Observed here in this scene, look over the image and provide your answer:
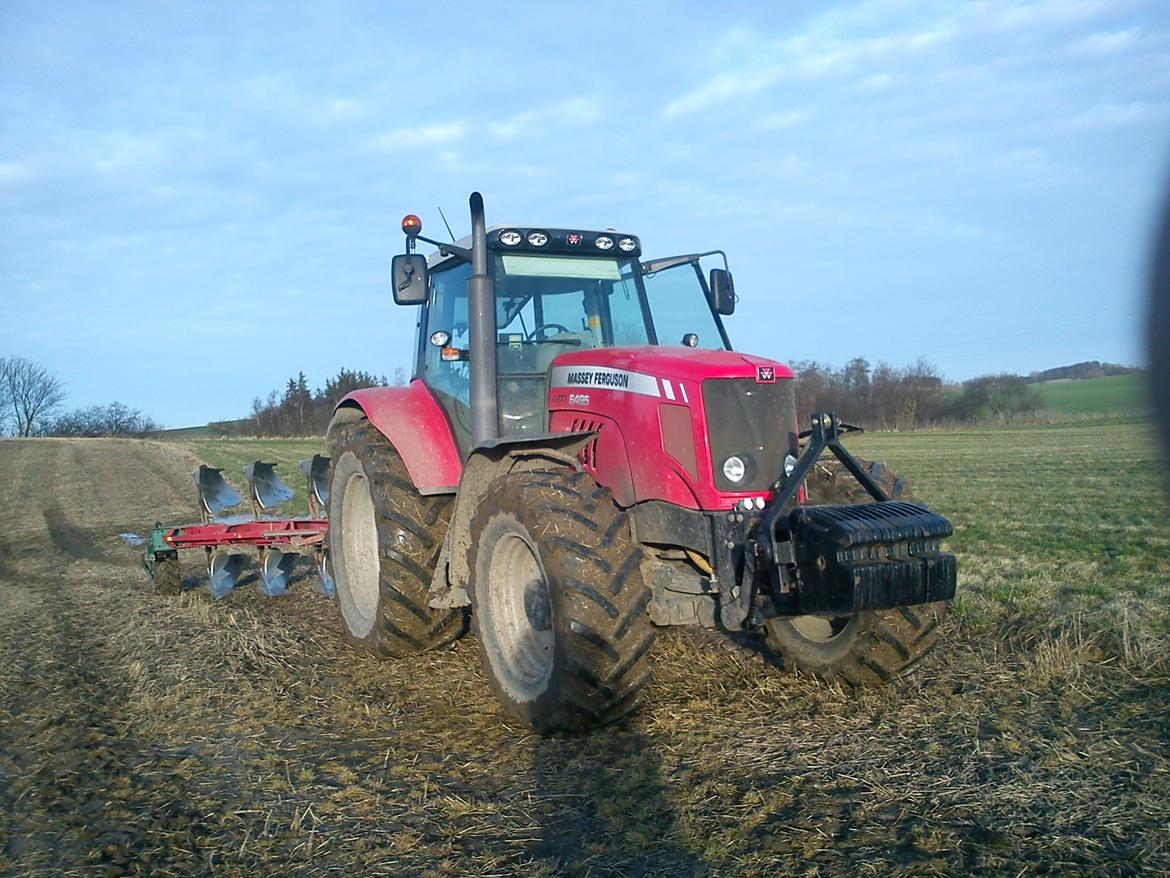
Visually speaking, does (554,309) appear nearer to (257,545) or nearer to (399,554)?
(399,554)

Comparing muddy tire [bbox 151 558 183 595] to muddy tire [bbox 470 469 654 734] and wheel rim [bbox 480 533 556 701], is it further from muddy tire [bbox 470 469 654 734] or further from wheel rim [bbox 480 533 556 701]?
muddy tire [bbox 470 469 654 734]

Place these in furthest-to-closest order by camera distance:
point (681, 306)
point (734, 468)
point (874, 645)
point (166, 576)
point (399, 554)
Result: point (166, 576) < point (681, 306) < point (399, 554) < point (874, 645) < point (734, 468)

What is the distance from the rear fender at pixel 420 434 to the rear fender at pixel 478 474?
0.48 meters

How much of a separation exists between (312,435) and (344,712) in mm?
38098

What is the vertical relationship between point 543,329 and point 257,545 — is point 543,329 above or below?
above

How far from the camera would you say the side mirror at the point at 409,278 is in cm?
602

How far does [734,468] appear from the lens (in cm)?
478

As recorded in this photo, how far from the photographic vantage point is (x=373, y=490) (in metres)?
6.12

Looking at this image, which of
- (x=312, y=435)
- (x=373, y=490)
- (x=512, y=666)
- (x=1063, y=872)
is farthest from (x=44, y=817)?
(x=312, y=435)

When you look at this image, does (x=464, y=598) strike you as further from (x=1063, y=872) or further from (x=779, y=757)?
(x=1063, y=872)

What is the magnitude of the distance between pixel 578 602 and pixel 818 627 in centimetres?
167

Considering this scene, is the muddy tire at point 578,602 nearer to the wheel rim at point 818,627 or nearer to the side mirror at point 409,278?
the wheel rim at point 818,627

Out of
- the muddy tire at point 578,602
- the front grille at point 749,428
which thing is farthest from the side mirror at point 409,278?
the front grille at point 749,428

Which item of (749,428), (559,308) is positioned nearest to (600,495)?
(749,428)
